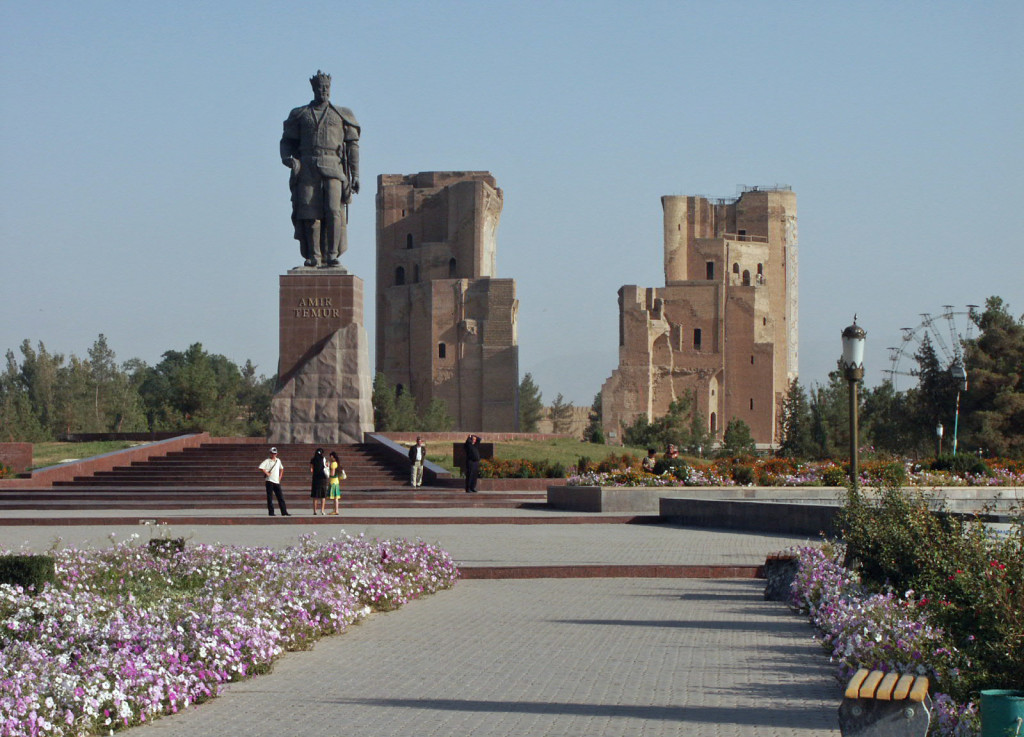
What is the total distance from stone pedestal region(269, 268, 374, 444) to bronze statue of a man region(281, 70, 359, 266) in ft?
2.31

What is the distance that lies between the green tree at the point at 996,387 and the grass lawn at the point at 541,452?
10.8 m

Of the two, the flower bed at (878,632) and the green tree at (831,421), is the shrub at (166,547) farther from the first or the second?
the green tree at (831,421)

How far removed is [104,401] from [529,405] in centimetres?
3079

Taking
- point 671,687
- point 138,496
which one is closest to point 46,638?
point 671,687

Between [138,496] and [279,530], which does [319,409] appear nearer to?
[138,496]

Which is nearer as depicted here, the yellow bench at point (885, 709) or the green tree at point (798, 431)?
the yellow bench at point (885, 709)

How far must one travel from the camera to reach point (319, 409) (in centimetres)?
2689

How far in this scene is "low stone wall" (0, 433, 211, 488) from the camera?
935 inches

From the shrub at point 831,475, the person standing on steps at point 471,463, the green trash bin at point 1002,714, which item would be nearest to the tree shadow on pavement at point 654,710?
the green trash bin at point 1002,714

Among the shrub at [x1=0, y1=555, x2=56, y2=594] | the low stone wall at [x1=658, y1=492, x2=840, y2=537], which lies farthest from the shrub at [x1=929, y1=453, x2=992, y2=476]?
the shrub at [x1=0, y1=555, x2=56, y2=594]

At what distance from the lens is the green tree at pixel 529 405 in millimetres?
84188

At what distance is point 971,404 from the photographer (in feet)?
136

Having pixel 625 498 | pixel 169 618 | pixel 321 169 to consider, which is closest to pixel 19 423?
pixel 321 169

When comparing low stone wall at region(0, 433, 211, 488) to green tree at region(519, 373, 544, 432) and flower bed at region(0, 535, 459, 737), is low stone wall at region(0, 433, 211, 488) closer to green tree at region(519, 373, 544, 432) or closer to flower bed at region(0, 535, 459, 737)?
flower bed at region(0, 535, 459, 737)
